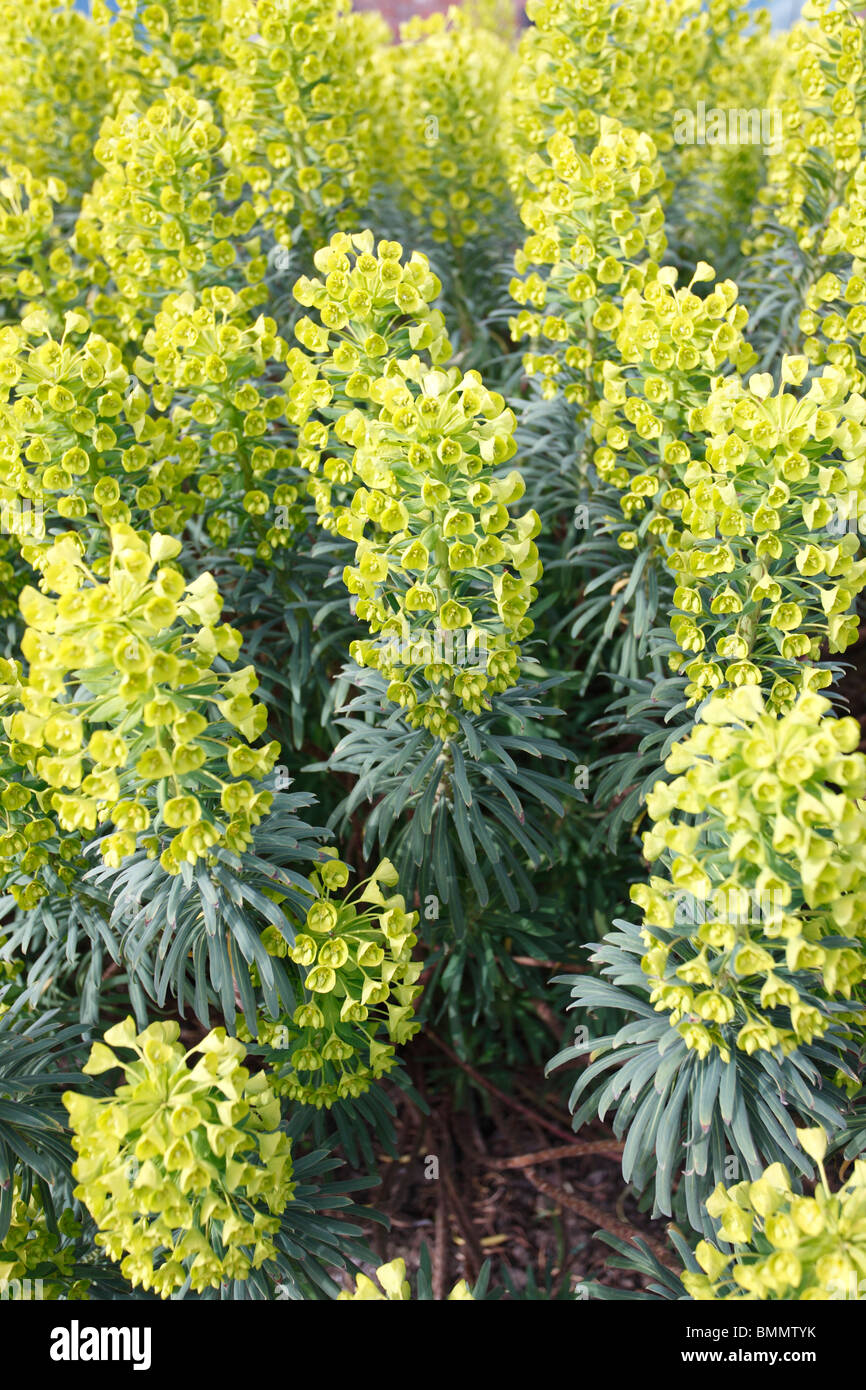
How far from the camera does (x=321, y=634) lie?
10.3 feet

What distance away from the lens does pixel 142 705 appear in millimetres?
1856

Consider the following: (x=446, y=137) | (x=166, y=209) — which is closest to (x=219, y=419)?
(x=166, y=209)

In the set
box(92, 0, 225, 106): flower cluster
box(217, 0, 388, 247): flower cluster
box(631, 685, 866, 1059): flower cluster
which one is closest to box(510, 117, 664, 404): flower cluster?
box(217, 0, 388, 247): flower cluster

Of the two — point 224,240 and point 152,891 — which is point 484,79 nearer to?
point 224,240

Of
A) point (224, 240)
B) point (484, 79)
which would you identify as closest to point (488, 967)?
point (224, 240)

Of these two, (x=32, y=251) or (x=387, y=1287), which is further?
(x=32, y=251)

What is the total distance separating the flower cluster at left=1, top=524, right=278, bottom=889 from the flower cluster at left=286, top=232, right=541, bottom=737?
43 cm

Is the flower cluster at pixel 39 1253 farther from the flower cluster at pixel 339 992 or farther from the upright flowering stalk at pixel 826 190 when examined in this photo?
the upright flowering stalk at pixel 826 190

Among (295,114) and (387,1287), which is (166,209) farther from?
(387,1287)

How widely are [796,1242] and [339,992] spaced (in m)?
1.03

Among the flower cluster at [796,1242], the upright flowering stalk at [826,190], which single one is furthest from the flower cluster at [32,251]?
the flower cluster at [796,1242]

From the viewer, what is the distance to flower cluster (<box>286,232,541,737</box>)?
6.81 feet

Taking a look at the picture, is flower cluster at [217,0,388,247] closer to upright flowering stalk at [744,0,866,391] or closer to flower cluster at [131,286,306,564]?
flower cluster at [131,286,306,564]

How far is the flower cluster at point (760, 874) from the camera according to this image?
1689mm
